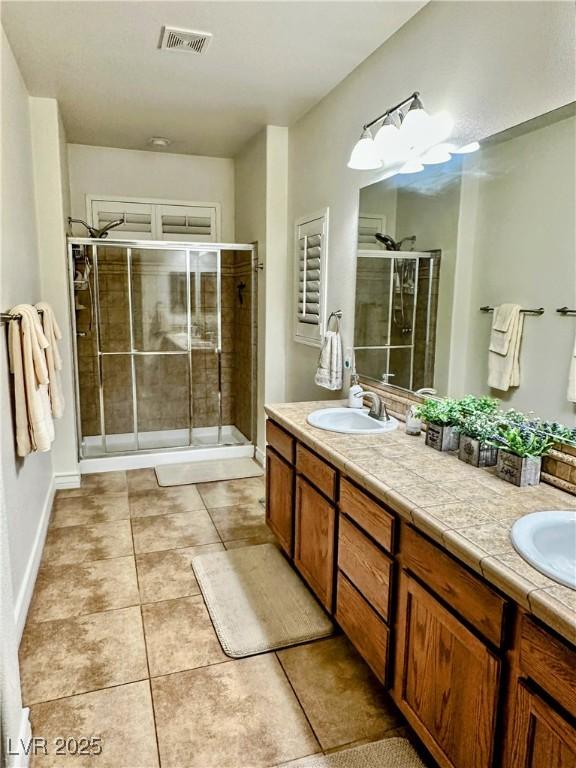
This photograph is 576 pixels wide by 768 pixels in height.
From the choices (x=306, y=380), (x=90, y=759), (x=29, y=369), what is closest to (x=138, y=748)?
(x=90, y=759)

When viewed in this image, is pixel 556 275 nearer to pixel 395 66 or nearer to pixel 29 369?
pixel 395 66

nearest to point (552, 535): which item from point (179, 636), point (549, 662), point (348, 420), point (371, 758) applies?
point (549, 662)

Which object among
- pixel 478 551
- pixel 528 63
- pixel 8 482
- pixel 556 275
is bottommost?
pixel 8 482

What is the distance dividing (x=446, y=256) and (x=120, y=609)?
2155mm

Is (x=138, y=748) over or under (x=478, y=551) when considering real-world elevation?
under

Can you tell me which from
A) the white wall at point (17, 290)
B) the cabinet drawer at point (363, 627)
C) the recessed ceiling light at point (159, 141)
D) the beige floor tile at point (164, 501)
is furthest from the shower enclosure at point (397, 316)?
the recessed ceiling light at point (159, 141)

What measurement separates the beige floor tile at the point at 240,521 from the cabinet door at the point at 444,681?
63.3 inches

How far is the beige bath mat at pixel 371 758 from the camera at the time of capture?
162 centimetres

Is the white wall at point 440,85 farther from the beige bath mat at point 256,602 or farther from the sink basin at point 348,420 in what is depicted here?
the beige bath mat at point 256,602

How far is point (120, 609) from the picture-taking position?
2.42 meters

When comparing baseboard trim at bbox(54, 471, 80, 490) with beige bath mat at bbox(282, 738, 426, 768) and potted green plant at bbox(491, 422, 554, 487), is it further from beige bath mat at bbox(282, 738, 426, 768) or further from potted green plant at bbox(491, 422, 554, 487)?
potted green plant at bbox(491, 422, 554, 487)

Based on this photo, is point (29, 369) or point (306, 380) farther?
point (306, 380)

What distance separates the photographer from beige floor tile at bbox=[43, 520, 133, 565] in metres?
2.89

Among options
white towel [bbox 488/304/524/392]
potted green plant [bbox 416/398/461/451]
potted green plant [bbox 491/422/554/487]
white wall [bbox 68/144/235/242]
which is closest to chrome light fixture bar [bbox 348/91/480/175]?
white towel [bbox 488/304/524/392]
